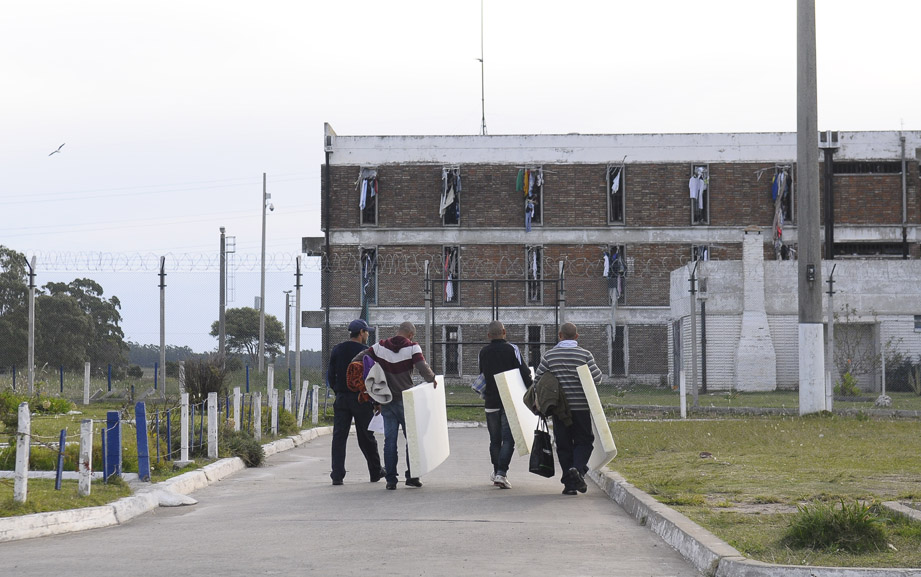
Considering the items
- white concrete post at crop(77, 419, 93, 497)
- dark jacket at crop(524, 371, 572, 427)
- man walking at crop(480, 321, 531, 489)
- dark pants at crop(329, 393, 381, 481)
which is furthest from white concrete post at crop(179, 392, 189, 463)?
dark jacket at crop(524, 371, 572, 427)

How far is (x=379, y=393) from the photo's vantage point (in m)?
13.6

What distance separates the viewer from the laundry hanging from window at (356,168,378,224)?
46.8 metres

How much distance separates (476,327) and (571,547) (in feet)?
121

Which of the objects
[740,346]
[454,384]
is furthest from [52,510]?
[454,384]

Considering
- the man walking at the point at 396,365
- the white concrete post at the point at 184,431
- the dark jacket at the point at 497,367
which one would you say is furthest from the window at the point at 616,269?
the white concrete post at the point at 184,431

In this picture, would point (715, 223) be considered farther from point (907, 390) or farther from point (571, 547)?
point (571, 547)

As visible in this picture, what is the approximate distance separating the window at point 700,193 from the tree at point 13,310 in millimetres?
26932

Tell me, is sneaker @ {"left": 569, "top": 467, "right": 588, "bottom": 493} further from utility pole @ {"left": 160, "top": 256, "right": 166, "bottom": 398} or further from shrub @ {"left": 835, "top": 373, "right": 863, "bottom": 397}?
shrub @ {"left": 835, "top": 373, "right": 863, "bottom": 397}

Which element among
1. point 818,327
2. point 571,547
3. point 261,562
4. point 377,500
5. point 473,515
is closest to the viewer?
point 261,562

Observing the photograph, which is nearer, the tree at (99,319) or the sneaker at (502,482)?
the sneaker at (502,482)

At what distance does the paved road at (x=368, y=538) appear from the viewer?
767 centimetres

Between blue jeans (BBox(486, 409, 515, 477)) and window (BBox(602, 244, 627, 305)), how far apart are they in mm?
28912

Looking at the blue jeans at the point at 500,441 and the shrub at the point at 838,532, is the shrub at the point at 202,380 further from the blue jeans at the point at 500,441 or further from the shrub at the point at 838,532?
the shrub at the point at 838,532

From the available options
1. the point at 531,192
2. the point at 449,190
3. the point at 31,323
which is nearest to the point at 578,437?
the point at 31,323
